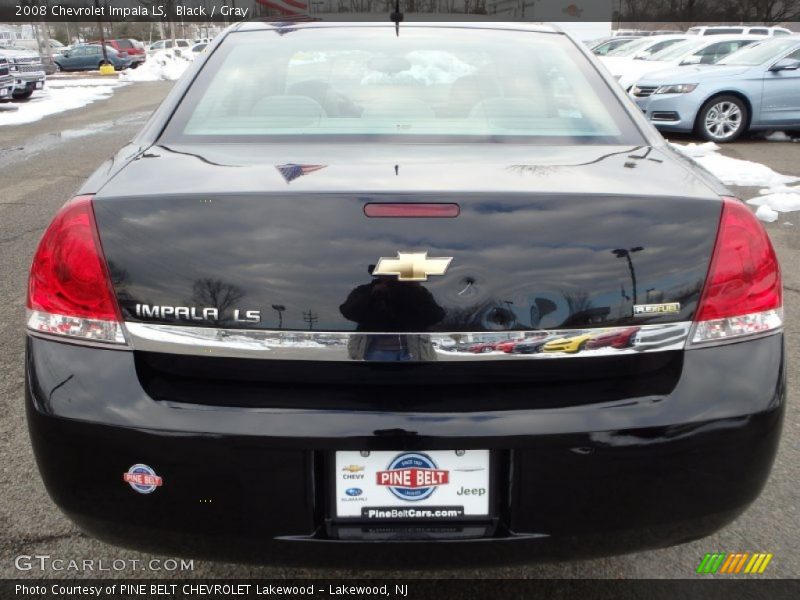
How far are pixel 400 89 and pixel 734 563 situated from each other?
1.79 m

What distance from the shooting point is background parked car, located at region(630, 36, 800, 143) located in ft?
35.3

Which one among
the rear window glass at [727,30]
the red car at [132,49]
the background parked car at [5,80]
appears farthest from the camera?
the red car at [132,49]

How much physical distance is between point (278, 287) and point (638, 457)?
85cm

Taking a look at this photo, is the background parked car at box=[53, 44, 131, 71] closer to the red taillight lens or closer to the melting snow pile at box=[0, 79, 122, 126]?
the melting snow pile at box=[0, 79, 122, 126]

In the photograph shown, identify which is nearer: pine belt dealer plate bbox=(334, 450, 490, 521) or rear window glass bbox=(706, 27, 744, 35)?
pine belt dealer plate bbox=(334, 450, 490, 521)

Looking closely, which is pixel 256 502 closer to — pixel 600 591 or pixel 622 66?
pixel 600 591

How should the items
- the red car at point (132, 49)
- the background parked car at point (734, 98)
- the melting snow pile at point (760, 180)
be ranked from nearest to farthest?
the melting snow pile at point (760, 180)
the background parked car at point (734, 98)
the red car at point (132, 49)

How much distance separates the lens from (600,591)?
2105 millimetres

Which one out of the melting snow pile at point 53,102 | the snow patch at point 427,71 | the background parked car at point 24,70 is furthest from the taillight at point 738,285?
the background parked car at point 24,70

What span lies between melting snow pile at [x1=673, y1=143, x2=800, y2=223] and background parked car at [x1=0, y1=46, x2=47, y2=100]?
47.2 ft

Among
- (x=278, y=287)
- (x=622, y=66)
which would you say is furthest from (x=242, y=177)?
(x=622, y=66)

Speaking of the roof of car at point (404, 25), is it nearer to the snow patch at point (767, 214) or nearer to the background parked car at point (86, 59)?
the snow patch at point (767, 214)

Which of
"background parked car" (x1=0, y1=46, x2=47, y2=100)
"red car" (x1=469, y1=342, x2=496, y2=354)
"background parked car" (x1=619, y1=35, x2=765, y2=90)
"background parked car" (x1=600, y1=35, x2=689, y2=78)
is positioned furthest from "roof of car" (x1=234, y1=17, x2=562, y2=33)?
"background parked car" (x1=0, y1=46, x2=47, y2=100)

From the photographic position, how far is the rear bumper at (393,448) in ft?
5.16
